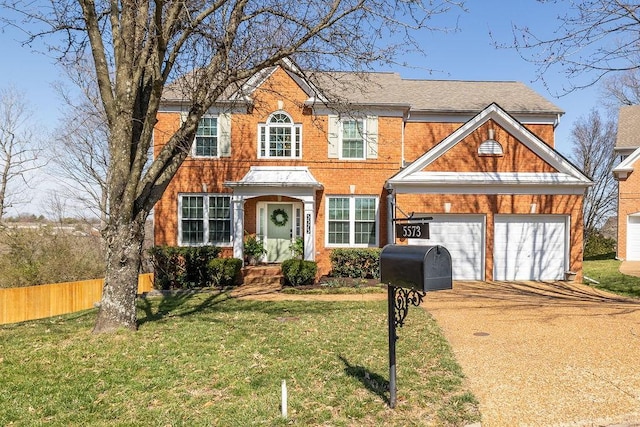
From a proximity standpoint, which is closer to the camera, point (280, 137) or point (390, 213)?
point (390, 213)

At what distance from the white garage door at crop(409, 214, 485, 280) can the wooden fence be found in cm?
1058

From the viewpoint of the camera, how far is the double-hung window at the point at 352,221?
15.3 metres

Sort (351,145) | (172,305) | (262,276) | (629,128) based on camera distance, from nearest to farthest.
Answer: (172,305)
(262,276)
(351,145)
(629,128)

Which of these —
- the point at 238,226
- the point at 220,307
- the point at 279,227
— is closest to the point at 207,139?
the point at 238,226

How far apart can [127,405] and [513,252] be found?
13176 millimetres

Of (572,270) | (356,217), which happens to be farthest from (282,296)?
(572,270)

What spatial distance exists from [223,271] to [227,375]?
28.5ft

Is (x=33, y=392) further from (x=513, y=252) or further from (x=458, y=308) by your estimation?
(x=513, y=252)

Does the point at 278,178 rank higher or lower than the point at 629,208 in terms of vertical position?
higher

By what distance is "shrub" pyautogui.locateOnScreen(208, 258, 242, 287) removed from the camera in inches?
538

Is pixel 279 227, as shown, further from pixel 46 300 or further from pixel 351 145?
pixel 46 300

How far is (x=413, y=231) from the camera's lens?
4406 mm

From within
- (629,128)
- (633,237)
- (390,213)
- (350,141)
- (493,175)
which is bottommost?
(633,237)

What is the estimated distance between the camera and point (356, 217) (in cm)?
1529
